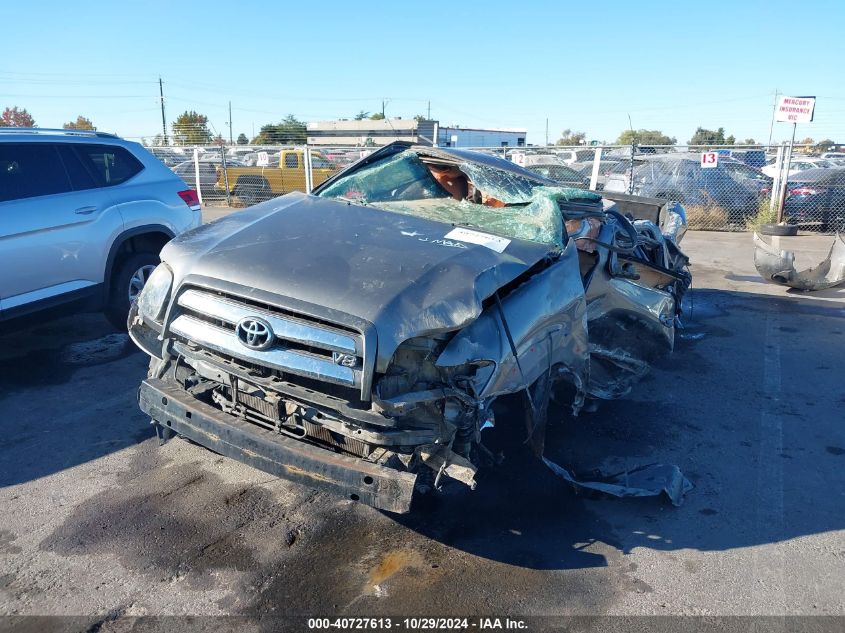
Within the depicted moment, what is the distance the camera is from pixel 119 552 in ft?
10.8

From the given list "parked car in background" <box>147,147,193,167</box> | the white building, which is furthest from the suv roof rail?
A: the white building

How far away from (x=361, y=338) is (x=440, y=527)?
124 cm

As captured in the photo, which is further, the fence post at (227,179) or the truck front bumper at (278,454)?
the fence post at (227,179)

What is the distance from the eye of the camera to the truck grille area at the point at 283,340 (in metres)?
3.03

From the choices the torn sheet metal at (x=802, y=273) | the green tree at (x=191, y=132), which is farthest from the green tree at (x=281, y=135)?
the torn sheet metal at (x=802, y=273)

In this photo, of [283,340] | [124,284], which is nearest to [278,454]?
[283,340]

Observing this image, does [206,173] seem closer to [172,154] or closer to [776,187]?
[172,154]

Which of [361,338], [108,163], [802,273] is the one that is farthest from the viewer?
[802,273]

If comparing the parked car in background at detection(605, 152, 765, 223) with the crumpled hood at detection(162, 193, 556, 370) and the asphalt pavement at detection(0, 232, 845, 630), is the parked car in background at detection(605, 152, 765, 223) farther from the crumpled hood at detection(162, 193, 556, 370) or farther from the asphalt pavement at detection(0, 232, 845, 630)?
the crumpled hood at detection(162, 193, 556, 370)

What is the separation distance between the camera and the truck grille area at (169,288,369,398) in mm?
3025

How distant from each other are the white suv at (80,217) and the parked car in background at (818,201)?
1327cm

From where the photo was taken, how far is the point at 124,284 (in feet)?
21.1

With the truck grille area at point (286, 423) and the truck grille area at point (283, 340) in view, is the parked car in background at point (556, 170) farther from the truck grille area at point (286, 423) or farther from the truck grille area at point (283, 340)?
the truck grille area at point (286, 423)

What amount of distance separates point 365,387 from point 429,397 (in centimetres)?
30
